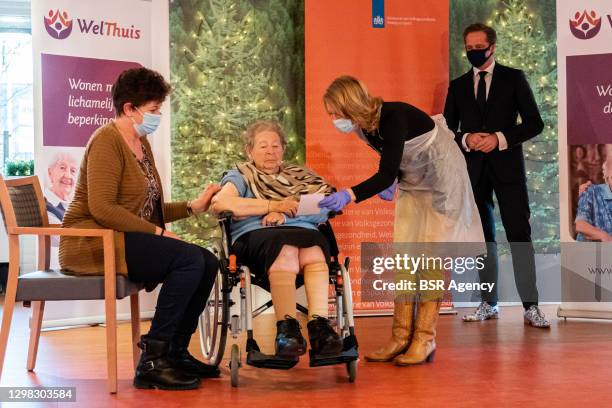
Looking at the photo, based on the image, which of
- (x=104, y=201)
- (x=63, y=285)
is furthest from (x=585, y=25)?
(x=63, y=285)

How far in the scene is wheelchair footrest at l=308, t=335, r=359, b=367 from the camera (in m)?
3.26

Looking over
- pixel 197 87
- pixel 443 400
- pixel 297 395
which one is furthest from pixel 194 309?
pixel 197 87

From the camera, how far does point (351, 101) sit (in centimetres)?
355

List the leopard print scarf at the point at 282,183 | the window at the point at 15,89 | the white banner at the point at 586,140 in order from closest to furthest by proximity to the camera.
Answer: the leopard print scarf at the point at 282,183 < the white banner at the point at 586,140 < the window at the point at 15,89

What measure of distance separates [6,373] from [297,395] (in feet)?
4.27

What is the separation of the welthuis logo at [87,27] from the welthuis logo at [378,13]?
1420 millimetres

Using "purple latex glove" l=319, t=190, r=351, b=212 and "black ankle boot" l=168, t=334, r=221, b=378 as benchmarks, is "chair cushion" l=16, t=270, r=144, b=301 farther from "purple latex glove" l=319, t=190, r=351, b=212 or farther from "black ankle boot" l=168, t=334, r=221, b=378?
"purple latex glove" l=319, t=190, r=351, b=212

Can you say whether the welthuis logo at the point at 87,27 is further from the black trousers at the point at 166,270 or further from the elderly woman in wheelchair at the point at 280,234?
the black trousers at the point at 166,270

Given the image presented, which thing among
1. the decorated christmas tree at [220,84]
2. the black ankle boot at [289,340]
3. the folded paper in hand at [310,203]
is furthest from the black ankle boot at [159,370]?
the decorated christmas tree at [220,84]

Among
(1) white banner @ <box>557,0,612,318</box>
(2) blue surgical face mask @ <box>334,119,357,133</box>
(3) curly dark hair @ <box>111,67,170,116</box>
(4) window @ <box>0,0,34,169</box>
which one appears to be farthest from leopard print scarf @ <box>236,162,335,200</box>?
(4) window @ <box>0,0,34,169</box>

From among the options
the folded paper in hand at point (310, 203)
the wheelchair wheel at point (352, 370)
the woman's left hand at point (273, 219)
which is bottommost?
the wheelchair wheel at point (352, 370)

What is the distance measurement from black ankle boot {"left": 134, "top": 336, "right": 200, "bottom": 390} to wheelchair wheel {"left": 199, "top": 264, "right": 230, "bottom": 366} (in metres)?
0.25

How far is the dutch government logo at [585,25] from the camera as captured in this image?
5078mm

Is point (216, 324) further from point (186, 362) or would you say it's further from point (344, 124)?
point (344, 124)
